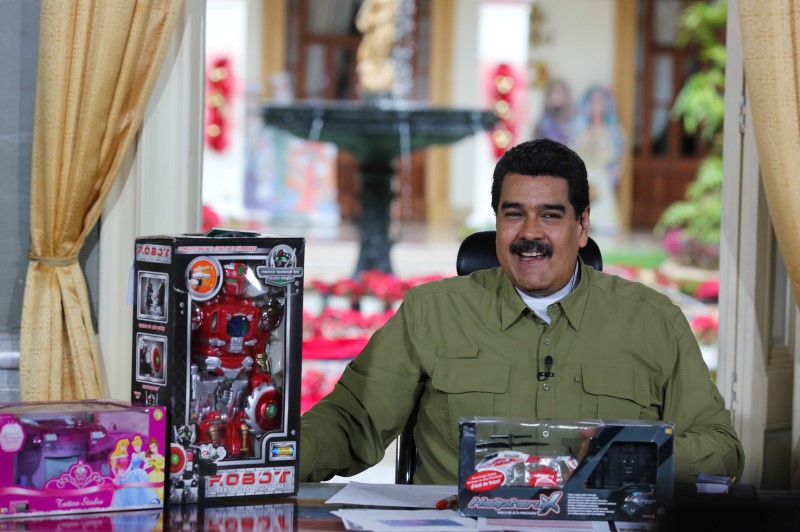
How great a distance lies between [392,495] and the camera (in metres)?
1.84

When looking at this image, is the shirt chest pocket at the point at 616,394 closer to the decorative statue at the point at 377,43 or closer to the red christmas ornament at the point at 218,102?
the decorative statue at the point at 377,43

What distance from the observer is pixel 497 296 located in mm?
2338

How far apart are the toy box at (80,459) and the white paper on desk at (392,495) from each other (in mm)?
304

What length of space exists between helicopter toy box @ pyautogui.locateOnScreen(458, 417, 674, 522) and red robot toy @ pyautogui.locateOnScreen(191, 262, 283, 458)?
343 millimetres

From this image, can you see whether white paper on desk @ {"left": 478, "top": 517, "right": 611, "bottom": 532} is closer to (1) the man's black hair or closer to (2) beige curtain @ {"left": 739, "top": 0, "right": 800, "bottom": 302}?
(1) the man's black hair

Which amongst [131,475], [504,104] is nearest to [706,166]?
[504,104]

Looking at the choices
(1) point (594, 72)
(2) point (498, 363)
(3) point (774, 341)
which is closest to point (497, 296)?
(2) point (498, 363)

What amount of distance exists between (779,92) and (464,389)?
50.6 inches

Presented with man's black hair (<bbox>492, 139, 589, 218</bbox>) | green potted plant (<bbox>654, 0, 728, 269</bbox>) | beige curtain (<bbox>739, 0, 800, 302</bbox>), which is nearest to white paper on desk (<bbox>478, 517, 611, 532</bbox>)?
man's black hair (<bbox>492, 139, 589, 218</bbox>)

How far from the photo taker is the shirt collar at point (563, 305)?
2.26 m

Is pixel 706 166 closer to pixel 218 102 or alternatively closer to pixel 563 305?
pixel 218 102

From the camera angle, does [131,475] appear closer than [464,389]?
Yes

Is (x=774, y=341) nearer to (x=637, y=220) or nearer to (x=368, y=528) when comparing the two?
(x=368, y=528)

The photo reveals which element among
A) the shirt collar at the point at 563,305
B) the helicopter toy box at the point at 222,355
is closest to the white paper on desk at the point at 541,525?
the helicopter toy box at the point at 222,355
